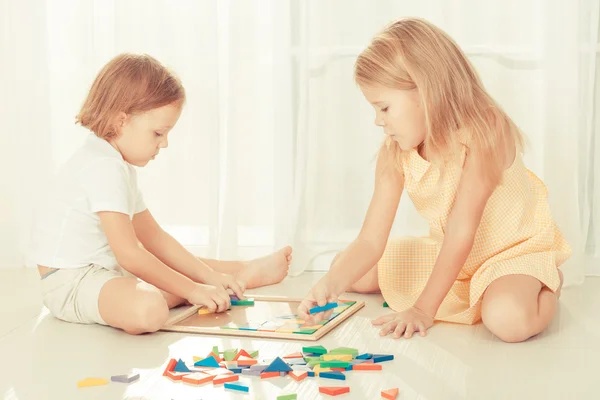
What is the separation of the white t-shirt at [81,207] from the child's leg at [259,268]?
0.37 metres

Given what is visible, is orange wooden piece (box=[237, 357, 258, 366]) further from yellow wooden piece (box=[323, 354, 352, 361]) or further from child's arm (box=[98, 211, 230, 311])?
child's arm (box=[98, 211, 230, 311])

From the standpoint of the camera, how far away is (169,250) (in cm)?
198

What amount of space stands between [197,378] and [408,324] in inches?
18.4

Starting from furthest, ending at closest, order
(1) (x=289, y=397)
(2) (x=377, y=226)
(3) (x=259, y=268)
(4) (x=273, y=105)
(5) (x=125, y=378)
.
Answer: (4) (x=273, y=105)
(3) (x=259, y=268)
(2) (x=377, y=226)
(5) (x=125, y=378)
(1) (x=289, y=397)

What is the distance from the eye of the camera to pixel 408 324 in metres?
1.62

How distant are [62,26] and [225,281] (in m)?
1.01

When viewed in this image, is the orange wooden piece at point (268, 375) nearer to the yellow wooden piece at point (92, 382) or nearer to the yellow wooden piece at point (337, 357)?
the yellow wooden piece at point (337, 357)

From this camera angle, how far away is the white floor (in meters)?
1.31

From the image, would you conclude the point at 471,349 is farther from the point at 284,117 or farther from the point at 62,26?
the point at 62,26

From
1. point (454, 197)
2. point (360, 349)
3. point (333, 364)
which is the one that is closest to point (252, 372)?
point (333, 364)

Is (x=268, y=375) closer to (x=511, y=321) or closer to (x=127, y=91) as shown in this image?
(x=511, y=321)

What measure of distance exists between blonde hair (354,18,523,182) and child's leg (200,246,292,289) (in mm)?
554

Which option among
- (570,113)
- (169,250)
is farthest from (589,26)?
(169,250)

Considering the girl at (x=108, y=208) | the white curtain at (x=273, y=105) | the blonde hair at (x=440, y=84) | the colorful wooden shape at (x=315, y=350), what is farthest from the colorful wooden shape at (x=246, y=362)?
the white curtain at (x=273, y=105)
